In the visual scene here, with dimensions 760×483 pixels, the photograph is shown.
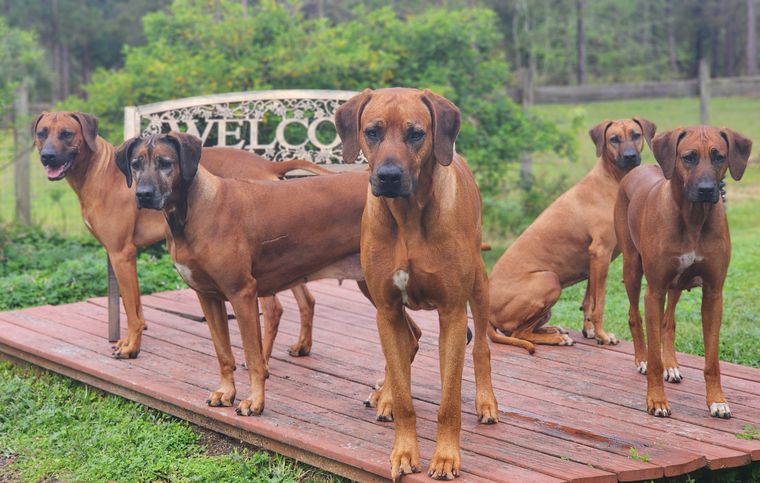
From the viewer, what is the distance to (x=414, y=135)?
169 inches

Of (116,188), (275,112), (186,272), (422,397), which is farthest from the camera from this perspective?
(275,112)

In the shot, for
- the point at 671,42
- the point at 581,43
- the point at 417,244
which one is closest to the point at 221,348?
the point at 417,244

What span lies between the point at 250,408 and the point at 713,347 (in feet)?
8.15

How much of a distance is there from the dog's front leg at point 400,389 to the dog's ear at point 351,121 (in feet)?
2.39

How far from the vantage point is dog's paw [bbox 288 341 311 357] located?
6.62 meters

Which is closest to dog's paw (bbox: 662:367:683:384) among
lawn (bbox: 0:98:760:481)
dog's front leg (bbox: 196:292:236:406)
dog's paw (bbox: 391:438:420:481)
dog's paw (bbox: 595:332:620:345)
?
dog's paw (bbox: 595:332:620:345)

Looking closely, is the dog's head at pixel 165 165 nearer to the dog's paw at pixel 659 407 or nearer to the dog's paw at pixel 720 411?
the dog's paw at pixel 659 407

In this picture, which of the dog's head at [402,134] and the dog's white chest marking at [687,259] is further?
the dog's white chest marking at [687,259]

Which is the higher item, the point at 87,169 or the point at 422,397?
the point at 87,169

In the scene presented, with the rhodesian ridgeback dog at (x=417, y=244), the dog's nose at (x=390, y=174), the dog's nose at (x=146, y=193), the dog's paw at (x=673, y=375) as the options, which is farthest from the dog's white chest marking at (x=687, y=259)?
the dog's nose at (x=146, y=193)

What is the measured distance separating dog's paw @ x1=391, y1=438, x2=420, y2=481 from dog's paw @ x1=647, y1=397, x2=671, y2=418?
1461 mm

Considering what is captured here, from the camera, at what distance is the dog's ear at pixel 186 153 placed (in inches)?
210

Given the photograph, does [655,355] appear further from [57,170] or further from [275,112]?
[275,112]

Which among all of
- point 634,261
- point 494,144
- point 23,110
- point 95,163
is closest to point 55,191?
point 23,110
